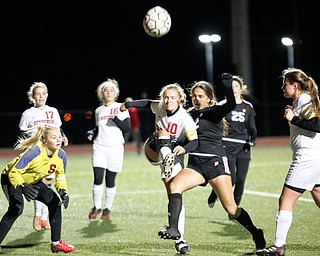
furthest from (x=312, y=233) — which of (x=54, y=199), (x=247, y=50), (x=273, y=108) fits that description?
(x=273, y=108)

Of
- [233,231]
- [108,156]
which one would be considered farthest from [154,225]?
[108,156]

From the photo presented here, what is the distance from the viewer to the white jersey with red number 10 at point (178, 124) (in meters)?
7.00

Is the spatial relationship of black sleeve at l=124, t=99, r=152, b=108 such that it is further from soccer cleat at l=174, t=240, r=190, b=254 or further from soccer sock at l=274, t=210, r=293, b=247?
soccer sock at l=274, t=210, r=293, b=247

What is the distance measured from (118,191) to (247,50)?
14378 millimetres

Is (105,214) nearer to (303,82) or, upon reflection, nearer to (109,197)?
(109,197)

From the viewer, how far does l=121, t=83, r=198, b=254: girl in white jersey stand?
690 centimetres

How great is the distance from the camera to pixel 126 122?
31.8 feet

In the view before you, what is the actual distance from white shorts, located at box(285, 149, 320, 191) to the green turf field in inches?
30.2

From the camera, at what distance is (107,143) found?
977 centimetres

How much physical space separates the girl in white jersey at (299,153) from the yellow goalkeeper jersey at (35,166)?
220 centimetres

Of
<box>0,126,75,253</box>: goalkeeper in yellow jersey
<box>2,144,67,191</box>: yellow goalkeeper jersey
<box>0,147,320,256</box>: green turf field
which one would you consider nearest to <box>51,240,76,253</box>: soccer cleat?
<box>0,126,75,253</box>: goalkeeper in yellow jersey

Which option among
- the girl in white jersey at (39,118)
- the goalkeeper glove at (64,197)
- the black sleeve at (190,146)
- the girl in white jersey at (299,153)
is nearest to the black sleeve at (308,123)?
the girl in white jersey at (299,153)

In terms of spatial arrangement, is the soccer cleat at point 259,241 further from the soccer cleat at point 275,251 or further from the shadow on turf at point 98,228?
the shadow on turf at point 98,228

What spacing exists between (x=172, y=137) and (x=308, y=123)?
4.74ft
